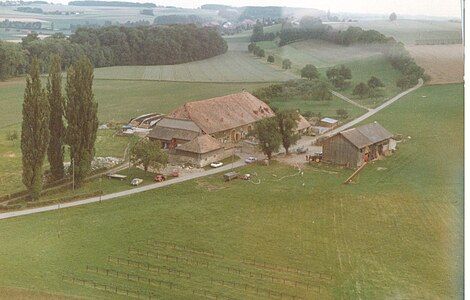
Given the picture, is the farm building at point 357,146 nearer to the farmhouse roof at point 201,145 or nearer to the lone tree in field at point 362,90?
the farmhouse roof at point 201,145

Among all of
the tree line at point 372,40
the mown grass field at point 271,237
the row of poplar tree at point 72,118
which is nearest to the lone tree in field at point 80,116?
the row of poplar tree at point 72,118

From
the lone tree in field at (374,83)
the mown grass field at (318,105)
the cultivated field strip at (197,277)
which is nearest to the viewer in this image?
the cultivated field strip at (197,277)

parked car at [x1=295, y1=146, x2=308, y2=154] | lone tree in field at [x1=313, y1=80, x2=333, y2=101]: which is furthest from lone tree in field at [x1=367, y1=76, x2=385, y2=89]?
parked car at [x1=295, y1=146, x2=308, y2=154]

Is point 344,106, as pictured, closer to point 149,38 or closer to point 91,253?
point 149,38

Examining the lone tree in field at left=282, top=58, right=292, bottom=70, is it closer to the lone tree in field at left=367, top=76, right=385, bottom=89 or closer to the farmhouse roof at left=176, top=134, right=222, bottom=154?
the lone tree in field at left=367, top=76, right=385, bottom=89

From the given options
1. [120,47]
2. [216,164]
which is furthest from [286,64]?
[120,47]

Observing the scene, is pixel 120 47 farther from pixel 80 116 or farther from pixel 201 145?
pixel 80 116
